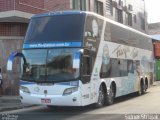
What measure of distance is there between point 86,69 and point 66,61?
2.87ft

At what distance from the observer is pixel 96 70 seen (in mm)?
16719

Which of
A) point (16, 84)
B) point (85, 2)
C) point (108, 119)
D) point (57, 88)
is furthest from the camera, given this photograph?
point (85, 2)

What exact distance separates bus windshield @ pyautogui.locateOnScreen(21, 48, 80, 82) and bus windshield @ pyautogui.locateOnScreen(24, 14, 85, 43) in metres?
0.48

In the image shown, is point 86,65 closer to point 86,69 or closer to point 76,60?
point 86,69

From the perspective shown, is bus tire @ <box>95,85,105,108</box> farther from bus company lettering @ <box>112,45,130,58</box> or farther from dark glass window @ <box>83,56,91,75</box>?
bus company lettering @ <box>112,45,130,58</box>

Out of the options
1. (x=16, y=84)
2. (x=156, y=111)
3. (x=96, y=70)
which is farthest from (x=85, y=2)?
(x=156, y=111)

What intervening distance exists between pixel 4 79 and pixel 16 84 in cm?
79

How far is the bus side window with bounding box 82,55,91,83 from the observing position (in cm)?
1542

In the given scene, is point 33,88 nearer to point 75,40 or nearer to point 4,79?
point 75,40

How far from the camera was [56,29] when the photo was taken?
15898mm

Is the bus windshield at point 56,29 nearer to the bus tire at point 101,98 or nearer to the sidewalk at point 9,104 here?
the bus tire at point 101,98

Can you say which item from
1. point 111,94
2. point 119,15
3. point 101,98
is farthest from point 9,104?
point 119,15

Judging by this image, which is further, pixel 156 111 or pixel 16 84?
pixel 16 84

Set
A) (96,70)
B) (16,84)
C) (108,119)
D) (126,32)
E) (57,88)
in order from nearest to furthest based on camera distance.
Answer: (108,119), (57,88), (96,70), (126,32), (16,84)
